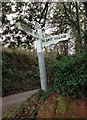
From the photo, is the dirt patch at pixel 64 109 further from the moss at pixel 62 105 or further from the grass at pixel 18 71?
the grass at pixel 18 71

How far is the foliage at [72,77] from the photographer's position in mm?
4315

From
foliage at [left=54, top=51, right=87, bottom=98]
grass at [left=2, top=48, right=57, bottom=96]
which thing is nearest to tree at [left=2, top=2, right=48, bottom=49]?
grass at [left=2, top=48, right=57, bottom=96]

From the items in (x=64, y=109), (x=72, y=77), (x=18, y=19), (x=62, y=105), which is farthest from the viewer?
(x=18, y=19)

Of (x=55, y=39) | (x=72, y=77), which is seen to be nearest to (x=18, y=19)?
(x=55, y=39)

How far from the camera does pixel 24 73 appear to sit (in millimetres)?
10883

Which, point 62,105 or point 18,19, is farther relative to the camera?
point 18,19

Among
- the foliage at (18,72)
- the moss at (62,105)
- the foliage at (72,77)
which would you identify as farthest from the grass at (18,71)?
the moss at (62,105)

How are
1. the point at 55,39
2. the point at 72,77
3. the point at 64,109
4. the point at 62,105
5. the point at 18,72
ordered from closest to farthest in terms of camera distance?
the point at 64,109
the point at 62,105
the point at 72,77
the point at 55,39
the point at 18,72

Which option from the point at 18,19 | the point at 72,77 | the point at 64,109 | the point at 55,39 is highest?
the point at 18,19

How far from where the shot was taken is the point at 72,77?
14.5 ft

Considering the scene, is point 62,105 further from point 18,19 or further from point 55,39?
point 18,19

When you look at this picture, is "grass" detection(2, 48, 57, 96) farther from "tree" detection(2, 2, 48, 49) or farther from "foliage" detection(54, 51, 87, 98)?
"foliage" detection(54, 51, 87, 98)

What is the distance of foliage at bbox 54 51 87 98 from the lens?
431 cm

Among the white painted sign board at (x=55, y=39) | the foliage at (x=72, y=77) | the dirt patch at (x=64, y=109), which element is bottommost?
the dirt patch at (x=64, y=109)
